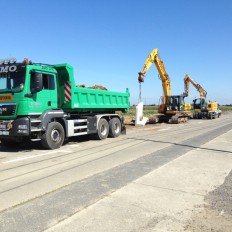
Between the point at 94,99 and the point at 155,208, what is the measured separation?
1038cm

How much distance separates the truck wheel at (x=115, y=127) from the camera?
17.3 meters

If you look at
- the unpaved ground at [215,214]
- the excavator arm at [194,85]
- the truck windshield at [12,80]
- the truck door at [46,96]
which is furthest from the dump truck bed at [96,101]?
the excavator arm at [194,85]

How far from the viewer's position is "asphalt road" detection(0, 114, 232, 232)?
201 inches

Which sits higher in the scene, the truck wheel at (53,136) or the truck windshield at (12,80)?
the truck windshield at (12,80)

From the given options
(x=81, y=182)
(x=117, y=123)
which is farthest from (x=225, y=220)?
(x=117, y=123)

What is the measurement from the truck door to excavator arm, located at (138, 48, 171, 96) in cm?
1428

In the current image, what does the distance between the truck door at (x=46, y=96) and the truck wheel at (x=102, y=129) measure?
324 cm

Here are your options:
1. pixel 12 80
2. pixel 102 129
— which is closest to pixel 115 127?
pixel 102 129

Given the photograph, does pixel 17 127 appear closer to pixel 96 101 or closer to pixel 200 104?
pixel 96 101

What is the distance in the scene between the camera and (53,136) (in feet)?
42.9

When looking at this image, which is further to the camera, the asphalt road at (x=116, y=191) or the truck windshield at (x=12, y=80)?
the truck windshield at (x=12, y=80)

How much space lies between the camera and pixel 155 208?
580cm

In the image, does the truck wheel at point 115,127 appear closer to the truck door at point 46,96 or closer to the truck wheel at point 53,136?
the truck wheel at point 53,136

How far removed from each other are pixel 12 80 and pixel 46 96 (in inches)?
53.3
